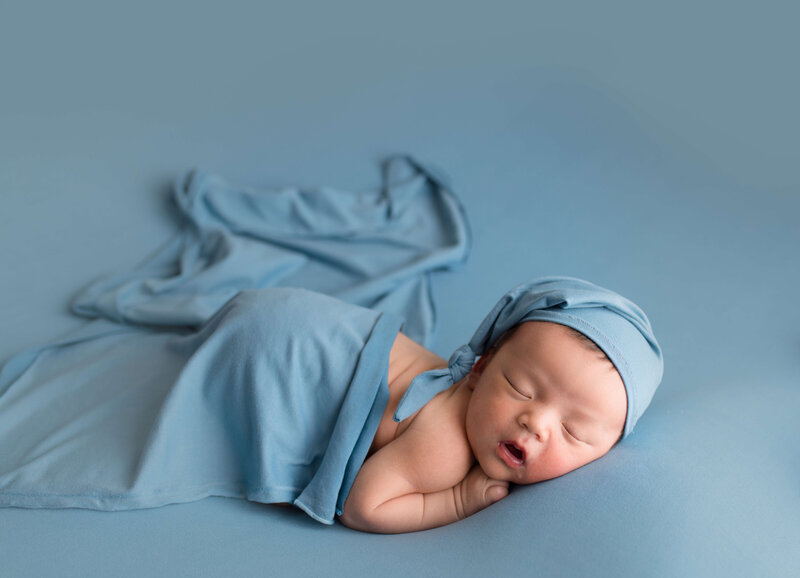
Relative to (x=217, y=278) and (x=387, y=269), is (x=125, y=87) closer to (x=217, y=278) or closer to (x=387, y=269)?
(x=217, y=278)

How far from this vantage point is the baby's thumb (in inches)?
50.0

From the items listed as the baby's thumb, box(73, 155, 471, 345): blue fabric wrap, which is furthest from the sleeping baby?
box(73, 155, 471, 345): blue fabric wrap

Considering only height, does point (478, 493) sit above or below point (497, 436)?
below

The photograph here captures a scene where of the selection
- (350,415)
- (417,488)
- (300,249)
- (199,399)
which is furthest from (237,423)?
(300,249)

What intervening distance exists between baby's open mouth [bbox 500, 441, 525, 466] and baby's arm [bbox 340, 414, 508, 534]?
0.09 meters

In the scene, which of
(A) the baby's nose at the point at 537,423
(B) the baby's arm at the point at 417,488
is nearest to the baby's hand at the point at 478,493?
(B) the baby's arm at the point at 417,488

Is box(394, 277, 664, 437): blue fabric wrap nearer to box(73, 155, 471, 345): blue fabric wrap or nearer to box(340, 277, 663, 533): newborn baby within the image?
box(340, 277, 663, 533): newborn baby

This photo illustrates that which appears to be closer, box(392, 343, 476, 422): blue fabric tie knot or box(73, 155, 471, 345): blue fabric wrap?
box(392, 343, 476, 422): blue fabric tie knot

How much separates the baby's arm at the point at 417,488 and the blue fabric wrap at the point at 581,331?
0.07 metres

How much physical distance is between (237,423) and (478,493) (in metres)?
0.47

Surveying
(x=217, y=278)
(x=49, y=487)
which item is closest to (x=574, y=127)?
(x=217, y=278)

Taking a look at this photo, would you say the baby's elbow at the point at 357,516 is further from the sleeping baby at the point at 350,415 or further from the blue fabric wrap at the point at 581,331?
the blue fabric wrap at the point at 581,331

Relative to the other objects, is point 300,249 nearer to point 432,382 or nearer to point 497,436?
point 432,382

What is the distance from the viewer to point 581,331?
1.21 m
